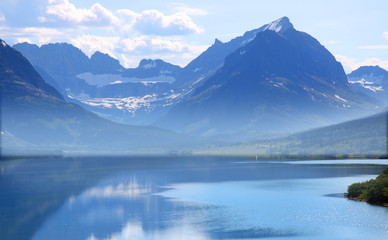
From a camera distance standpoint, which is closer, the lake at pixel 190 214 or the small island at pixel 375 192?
the lake at pixel 190 214

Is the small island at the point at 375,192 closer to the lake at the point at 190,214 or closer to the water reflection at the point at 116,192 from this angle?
the lake at the point at 190,214

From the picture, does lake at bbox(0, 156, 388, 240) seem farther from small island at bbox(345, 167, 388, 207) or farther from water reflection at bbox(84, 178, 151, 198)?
small island at bbox(345, 167, 388, 207)

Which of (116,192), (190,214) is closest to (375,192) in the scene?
(190,214)

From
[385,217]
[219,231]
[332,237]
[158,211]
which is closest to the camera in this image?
[332,237]

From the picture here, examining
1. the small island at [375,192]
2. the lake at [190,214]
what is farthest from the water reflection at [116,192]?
the small island at [375,192]

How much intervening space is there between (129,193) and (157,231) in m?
71.6

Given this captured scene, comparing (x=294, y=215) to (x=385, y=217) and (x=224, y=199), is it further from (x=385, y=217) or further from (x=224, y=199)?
(x=224, y=199)

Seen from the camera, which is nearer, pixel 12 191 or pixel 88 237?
pixel 88 237

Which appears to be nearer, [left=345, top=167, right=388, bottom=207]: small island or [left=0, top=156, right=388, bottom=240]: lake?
[left=0, top=156, right=388, bottom=240]: lake

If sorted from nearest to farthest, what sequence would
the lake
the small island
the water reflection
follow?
the lake, the small island, the water reflection

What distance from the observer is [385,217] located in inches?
4636

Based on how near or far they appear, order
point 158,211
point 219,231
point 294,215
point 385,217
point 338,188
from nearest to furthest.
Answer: point 219,231 → point 385,217 → point 294,215 → point 158,211 → point 338,188

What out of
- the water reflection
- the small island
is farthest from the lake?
the small island

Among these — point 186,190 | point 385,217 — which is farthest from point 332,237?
point 186,190
